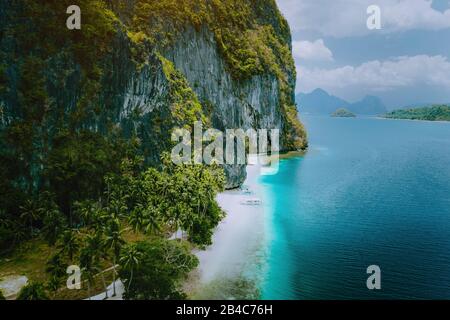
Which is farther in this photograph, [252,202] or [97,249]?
[252,202]

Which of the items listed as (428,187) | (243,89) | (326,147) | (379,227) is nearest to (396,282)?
(379,227)

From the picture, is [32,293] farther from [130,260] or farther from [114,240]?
[114,240]

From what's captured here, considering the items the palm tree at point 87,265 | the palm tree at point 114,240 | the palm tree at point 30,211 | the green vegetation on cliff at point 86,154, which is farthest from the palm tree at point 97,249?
the palm tree at point 30,211

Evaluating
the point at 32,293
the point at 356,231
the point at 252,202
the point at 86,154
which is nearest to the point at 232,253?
the point at 356,231

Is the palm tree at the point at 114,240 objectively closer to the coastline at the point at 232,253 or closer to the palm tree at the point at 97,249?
the palm tree at the point at 97,249

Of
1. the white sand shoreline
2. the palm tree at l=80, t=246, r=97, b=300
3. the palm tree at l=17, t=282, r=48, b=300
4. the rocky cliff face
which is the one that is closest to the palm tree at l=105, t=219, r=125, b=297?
the palm tree at l=80, t=246, r=97, b=300

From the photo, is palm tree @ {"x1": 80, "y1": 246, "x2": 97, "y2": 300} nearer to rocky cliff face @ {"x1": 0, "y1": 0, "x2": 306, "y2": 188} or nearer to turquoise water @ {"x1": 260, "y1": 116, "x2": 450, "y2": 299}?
turquoise water @ {"x1": 260, "y1": 116, "x2": 450, "y2": 299}

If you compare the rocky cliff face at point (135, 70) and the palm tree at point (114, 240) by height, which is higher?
the rocky cliff face at point (135, 70)
